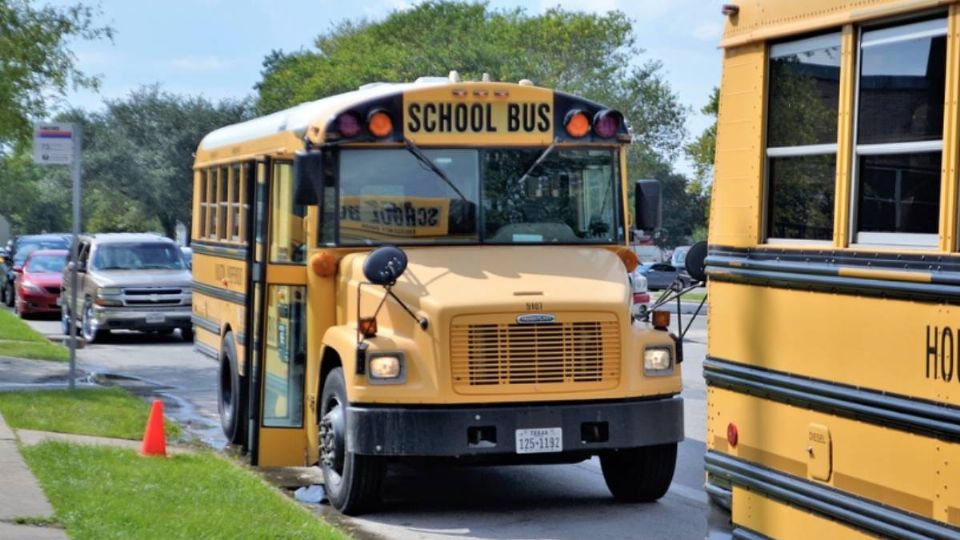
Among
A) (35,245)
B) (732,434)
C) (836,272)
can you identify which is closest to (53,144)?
(732,434)

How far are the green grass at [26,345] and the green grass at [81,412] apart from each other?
5.31m

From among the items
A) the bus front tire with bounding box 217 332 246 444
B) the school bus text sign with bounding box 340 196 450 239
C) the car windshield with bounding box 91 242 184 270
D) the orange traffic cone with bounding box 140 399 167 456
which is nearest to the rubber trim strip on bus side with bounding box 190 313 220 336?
the bus front tire with bounding box 217 332 246 444

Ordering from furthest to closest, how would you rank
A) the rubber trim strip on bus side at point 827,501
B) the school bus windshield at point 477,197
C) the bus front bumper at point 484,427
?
1. the school bus windshield at point 477,197
2. the bus front bumper at point 484,427
3. the rubber trim strip on bus side at point 827,501

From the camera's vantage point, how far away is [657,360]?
9828mm

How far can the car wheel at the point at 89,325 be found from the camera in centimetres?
2503

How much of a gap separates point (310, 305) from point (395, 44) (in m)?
68.2

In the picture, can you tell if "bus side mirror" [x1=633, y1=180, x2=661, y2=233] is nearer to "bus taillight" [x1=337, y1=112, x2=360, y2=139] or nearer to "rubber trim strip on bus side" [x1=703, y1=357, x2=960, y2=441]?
"bus taillight" [x1=337, y1=112, x2=360, y2=139]

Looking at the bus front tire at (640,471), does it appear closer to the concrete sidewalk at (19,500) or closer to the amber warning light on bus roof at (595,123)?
the amber warning light on bus roof at (595,123)

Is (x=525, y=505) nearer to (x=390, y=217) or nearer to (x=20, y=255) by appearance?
(x=390, y=217)

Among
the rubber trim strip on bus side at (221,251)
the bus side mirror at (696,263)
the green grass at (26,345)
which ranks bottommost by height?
the green grass at (26,345)

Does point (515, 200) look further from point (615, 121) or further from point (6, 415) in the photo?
point (6, 415)

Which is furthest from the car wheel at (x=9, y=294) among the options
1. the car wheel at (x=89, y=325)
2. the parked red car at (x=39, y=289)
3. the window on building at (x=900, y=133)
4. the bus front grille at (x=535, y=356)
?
the window on building at (x=900, y=133)

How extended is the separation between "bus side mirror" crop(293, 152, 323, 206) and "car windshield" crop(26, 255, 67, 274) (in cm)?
2376

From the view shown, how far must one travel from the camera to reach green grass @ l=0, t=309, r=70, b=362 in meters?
21.1
